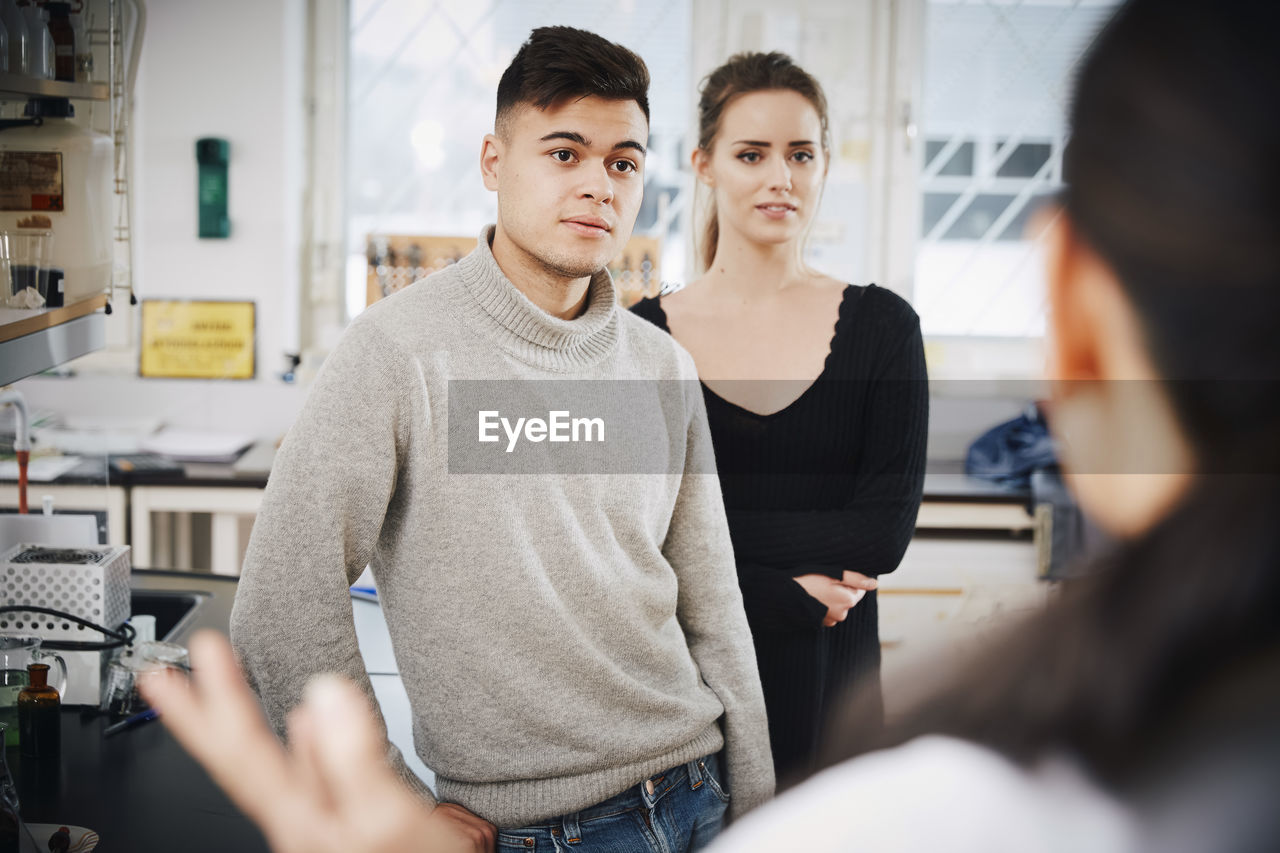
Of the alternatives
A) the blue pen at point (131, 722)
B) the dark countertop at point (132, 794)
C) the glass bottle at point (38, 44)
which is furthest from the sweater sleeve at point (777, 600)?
the glass bottle at point (38, 44)

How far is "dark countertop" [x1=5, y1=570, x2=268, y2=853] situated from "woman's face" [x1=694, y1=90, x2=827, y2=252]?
1.04 m

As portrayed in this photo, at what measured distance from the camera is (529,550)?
43.3 inches

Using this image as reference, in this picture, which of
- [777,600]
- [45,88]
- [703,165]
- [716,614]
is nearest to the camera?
[45,88]

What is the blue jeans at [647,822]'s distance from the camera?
1103 mm

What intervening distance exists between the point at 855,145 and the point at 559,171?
2.59 metres

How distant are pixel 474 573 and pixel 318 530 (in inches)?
6.4

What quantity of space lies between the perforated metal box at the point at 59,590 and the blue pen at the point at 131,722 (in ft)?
0.44

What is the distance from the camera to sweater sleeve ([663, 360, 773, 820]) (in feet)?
4.26

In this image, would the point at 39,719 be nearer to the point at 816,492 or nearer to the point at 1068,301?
the point at 816,492

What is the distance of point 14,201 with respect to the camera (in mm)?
1236

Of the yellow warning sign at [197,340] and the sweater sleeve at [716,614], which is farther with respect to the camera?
the yellow warning sign at [197,340]

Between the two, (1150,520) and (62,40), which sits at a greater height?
(62,40)

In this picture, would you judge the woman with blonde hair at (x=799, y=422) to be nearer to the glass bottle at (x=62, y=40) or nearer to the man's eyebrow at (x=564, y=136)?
the man's eyebrow at (x=564, y=136)

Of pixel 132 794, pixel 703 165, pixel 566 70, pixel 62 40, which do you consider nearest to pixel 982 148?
pixel 703 165
